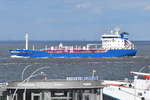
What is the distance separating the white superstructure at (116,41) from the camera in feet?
553

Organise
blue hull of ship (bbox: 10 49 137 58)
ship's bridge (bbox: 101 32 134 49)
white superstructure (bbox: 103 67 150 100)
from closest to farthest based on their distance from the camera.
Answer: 1. white superstructure (bbox: 103 67 150 100)
2. blue hull of ship (bbox: 10 49 137 58)
3. ship's bridge (bbox: 101 32 134 49)

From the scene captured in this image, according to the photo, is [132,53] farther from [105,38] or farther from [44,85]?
[44,85]

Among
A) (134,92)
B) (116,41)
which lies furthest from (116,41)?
(134,92)

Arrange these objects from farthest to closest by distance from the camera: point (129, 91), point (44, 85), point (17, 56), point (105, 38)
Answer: point (105, 38), point (17, 56), point (129, 91), point (44, 85)

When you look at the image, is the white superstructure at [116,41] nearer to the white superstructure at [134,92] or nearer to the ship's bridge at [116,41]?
the ship's bridge at [116,41]

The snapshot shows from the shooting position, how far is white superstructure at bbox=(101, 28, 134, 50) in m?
169

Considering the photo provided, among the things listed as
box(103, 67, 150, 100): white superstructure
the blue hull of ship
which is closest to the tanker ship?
the blue hull of ship

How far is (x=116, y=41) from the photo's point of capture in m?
169

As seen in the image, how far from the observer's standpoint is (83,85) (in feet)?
58.4

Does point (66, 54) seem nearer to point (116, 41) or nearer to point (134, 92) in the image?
point (116, 41)

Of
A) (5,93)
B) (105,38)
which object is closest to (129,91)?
(5,93)

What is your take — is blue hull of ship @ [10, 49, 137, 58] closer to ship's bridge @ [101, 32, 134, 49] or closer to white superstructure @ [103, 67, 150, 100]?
ship's bridge @ [101, 32, 134, 49]

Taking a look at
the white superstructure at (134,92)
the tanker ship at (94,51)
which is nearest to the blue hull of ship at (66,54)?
the tanker ship at (94,51)

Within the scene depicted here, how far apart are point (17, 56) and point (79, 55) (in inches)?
825
